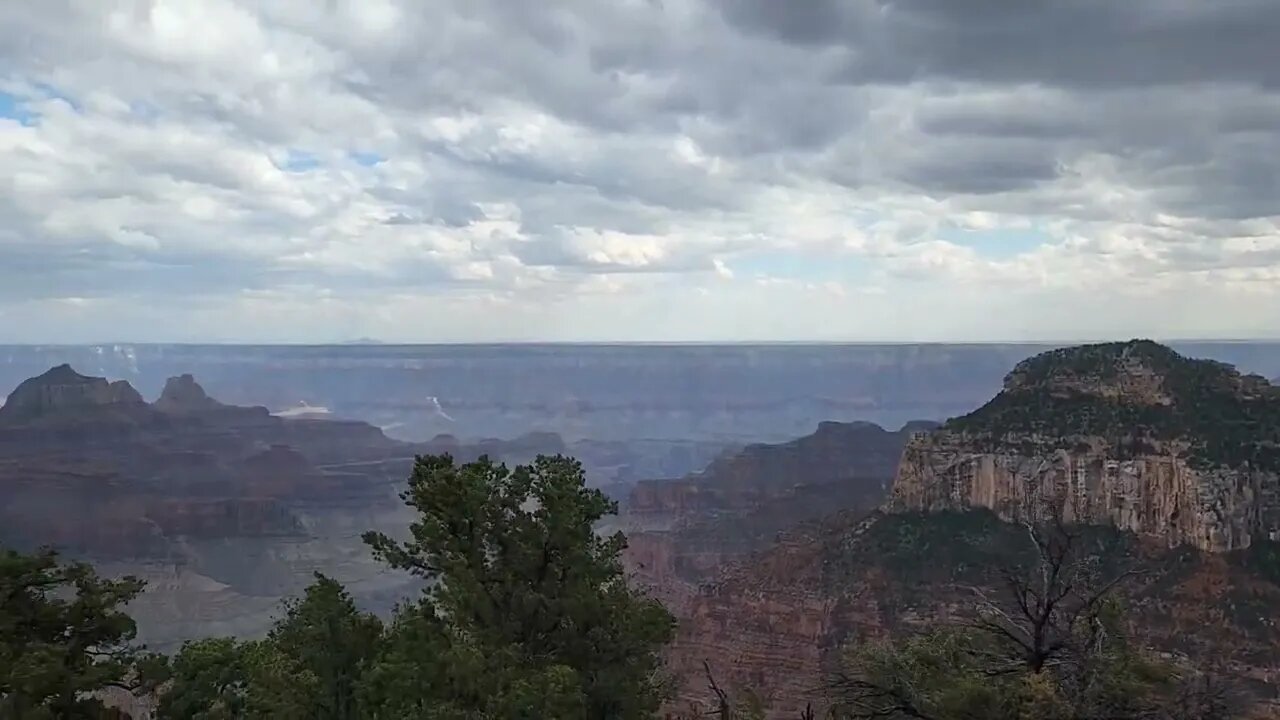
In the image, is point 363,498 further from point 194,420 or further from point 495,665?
point 495,665

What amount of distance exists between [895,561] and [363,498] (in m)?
111

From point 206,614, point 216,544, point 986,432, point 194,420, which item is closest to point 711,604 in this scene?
point 986,432

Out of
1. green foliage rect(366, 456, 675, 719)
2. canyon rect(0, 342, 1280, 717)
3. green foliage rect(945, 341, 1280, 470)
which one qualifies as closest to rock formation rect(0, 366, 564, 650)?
canyon rect(0, 342, 1280, 717)

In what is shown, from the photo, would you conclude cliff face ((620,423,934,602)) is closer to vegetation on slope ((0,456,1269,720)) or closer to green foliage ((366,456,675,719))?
vegetation on slope ((0,456,1269,720))

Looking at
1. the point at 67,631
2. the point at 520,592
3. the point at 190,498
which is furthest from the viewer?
the point at 190,498

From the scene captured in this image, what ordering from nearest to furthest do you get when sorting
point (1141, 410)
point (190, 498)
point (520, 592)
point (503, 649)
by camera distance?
point (503, 649), point (520, 592), point (1141, 410), point (190, 498)

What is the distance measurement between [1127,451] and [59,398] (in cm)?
13988

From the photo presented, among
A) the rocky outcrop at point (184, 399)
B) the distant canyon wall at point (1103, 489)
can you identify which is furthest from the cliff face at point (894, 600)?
the rocky outcrop at point (184, 399)

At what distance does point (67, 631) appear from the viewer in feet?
59.4

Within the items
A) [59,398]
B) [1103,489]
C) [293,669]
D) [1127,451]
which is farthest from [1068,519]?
[59,398]

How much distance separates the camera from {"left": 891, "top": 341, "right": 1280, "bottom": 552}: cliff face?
168 feet

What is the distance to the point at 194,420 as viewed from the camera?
16625 cm

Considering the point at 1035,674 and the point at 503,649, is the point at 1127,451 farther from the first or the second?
the point at 503,649

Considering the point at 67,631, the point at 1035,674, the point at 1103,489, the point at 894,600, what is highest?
the point at 1035,674
